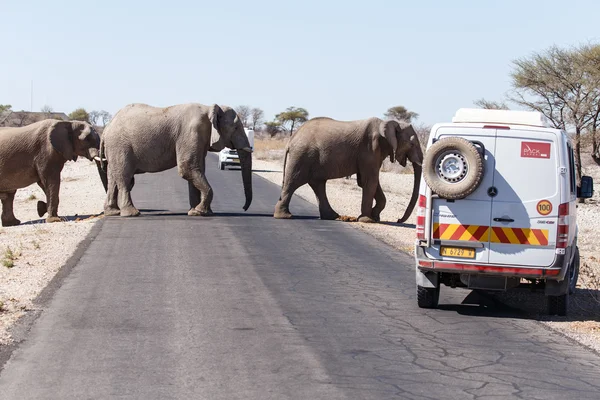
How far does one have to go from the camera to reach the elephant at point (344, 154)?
74.4ft

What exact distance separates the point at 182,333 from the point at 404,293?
12.8ft

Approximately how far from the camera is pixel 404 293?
1261cm

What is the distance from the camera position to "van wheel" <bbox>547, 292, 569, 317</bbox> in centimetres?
1142

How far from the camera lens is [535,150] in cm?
1082

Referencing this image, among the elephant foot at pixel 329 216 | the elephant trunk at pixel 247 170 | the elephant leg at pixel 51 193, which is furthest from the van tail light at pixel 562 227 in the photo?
the elephant leg at pixel 51 193

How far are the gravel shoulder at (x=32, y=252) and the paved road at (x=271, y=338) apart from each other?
40cm

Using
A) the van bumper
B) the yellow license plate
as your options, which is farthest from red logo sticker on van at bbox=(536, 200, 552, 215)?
the yellow license plate

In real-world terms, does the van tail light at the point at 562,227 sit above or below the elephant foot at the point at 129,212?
above

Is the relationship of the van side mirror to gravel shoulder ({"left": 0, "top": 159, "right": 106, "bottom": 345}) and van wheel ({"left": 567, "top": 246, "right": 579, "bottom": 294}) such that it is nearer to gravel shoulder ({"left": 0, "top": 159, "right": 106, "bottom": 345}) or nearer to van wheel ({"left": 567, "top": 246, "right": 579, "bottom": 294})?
van wheel ({"left": 567, "top": 246, "right": 579, "bottom": 294})

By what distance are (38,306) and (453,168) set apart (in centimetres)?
494

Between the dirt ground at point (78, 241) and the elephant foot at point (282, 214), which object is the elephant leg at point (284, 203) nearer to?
the elephant foot at point (282, 214)

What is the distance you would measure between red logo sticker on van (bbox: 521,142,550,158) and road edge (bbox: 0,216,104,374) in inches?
222

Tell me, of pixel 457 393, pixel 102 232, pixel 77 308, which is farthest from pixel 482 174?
pixel 102 232

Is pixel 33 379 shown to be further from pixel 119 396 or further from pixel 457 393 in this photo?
pixel 457 393
